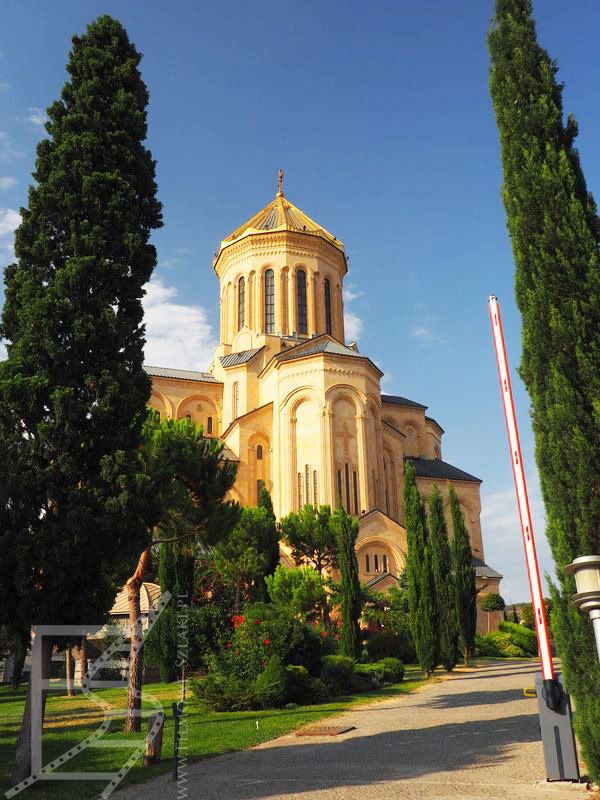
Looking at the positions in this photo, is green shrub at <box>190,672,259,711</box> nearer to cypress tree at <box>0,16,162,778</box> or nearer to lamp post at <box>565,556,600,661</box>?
cypress tree at <box>0,16,162,778</box>

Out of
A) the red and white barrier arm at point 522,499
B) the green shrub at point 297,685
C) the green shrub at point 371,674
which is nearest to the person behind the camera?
the red and white barrier arm at point 522,499

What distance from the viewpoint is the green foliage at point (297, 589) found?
74.3 feet

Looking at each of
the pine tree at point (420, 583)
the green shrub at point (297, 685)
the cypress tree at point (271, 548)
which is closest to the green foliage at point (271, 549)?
the cypress tree at point (271, 548)

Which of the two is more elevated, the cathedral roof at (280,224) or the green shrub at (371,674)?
the cathedral roof at (280,224)

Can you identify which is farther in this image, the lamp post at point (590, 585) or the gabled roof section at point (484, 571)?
the gabled roof section at point (484, 571)

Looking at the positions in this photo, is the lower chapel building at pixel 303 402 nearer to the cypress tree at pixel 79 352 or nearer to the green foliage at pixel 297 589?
the green foliage at pixel 297 589

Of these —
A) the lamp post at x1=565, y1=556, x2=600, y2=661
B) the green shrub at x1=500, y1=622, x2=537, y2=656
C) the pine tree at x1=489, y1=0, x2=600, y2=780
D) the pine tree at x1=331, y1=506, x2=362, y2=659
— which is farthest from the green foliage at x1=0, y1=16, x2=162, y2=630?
the green shrub at x1=500, y1=622, x2=537, y2=656

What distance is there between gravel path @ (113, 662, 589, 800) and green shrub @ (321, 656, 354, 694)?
12.3 ft

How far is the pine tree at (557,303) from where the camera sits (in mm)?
5969

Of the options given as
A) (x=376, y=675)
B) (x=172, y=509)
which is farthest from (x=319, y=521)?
(x=172, y=509)

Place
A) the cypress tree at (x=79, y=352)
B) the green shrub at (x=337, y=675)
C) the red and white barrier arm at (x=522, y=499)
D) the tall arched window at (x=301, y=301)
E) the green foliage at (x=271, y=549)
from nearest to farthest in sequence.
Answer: the red and white barrier arm at (x=522, y=499), the cypress tree at (x=79, y=352), the green shrub at (x=337, y=675), the green foliage at (x=271, y=549), the tall arched window at (x=301, y=301)

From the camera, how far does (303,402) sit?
33.6 metres

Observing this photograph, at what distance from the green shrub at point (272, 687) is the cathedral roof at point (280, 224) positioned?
103 ft

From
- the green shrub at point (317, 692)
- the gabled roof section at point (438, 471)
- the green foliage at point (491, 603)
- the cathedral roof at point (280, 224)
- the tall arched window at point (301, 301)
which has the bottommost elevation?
the green shrub at point (317, 692)
